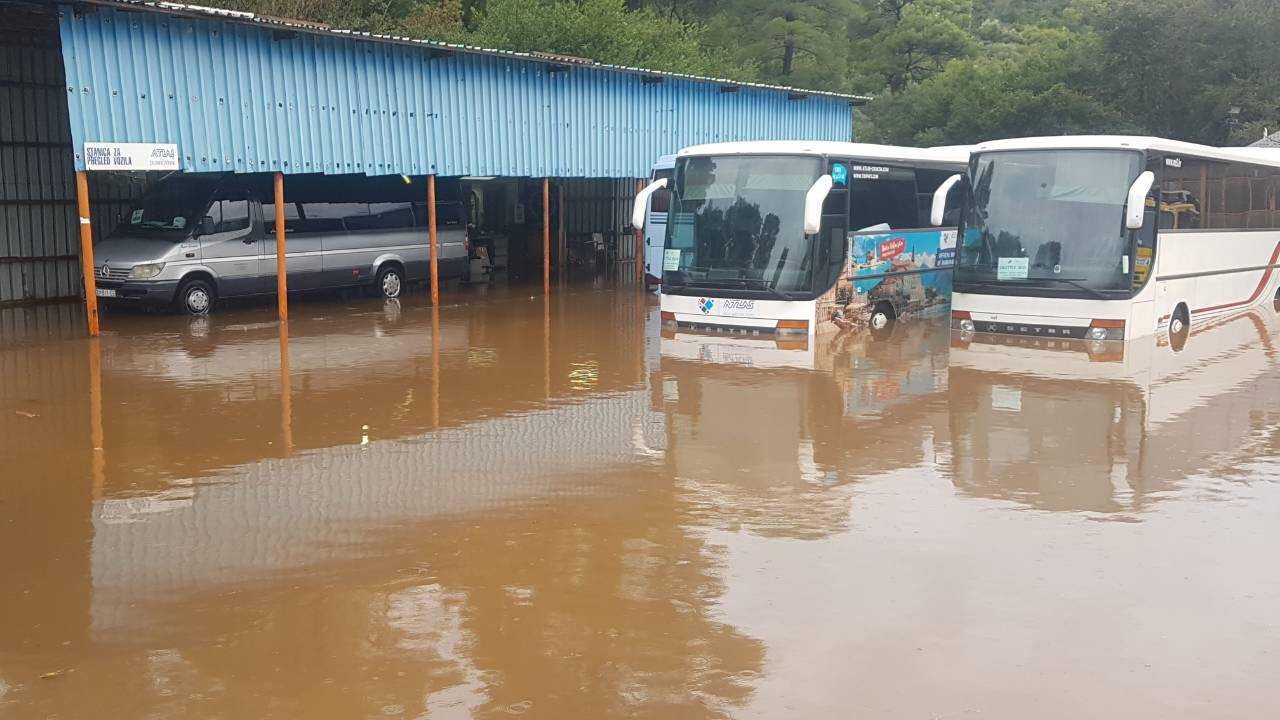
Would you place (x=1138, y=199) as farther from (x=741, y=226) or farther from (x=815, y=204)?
(x=741, y=226)

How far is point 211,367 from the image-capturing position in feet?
44.0

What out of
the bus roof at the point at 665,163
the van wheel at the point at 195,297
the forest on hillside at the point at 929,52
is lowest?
the van wheel at the point at 195,297

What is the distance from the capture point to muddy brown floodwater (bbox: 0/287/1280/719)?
16.6 ft

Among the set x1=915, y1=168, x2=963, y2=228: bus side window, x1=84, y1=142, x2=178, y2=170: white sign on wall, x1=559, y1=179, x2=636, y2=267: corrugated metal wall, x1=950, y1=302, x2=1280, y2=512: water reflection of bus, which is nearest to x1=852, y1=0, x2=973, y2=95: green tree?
x1=559, y1=179, x2=636, y2=267: corrugated metal wall

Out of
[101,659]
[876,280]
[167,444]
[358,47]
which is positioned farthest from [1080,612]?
[358,47]

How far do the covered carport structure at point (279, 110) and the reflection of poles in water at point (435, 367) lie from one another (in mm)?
2140

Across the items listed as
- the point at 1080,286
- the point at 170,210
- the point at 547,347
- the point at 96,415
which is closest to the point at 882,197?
the point at 1080,286

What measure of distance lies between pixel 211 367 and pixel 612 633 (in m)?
9.18

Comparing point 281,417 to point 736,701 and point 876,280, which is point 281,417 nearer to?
point 736,701

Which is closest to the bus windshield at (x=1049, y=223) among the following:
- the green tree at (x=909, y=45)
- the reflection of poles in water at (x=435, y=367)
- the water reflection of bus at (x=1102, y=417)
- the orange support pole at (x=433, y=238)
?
the water reflection of bus at (x=1102, y=417)

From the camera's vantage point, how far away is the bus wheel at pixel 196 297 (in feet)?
58.6

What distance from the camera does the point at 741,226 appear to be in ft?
50.8

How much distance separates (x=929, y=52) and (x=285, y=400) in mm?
45602

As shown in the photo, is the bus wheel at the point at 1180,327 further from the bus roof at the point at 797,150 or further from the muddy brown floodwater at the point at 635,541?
the bus roof at the point at 797,150
